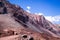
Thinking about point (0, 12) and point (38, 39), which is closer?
point (38, 39)

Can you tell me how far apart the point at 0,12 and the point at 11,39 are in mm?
83171

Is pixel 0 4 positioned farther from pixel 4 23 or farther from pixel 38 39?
pixel 38 39

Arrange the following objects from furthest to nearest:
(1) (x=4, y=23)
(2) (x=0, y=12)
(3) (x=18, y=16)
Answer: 1. (3) (x=18, y=16)
2. (2) (x=0, y=12)
3. (1) (x=4, y=23)

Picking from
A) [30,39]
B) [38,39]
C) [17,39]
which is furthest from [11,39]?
[38,39]

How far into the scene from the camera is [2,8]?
4791 inches

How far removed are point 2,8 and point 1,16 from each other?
1268 centimetres

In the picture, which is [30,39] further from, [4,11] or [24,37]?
[4,11]

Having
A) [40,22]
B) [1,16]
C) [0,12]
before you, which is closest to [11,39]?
[1,16]

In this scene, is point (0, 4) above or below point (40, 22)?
above

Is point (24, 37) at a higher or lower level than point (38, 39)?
higher

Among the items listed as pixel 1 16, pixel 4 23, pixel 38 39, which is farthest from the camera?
pixel 1 16

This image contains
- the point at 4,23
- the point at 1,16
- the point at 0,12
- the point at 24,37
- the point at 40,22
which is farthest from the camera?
the point at 40,22

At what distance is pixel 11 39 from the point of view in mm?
37500

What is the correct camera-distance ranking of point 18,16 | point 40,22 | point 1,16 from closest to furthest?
point 1,16 < point 18,16 < point 40,22
